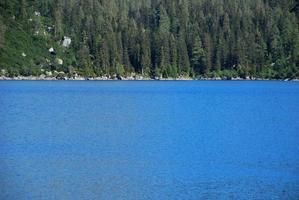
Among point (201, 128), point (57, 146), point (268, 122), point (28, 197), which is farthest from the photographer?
point (268, 122)

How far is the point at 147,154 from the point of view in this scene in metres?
57.5

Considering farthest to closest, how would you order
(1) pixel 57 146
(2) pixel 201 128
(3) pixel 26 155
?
(2) pixel 201 128
(1) pixel 57 146
(3) pixel 26 155

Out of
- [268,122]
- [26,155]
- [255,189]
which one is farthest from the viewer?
[268,122]

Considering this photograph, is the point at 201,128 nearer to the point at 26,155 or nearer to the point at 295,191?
the point at 26,155

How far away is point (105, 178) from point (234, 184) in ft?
27.5

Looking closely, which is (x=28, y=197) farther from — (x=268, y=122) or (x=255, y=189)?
(x=268, y=122)

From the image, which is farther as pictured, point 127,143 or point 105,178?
point 127,143

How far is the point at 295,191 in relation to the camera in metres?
43.0

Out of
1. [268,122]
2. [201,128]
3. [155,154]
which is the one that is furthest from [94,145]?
[268,122]

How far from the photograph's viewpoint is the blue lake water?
142 ft

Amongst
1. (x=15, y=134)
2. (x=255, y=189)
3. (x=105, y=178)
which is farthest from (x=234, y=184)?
(x=15, y=134)

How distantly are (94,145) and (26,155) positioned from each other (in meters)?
8.65

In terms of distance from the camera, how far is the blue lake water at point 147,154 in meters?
43.4

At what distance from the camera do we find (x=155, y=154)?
57562 millimetres
